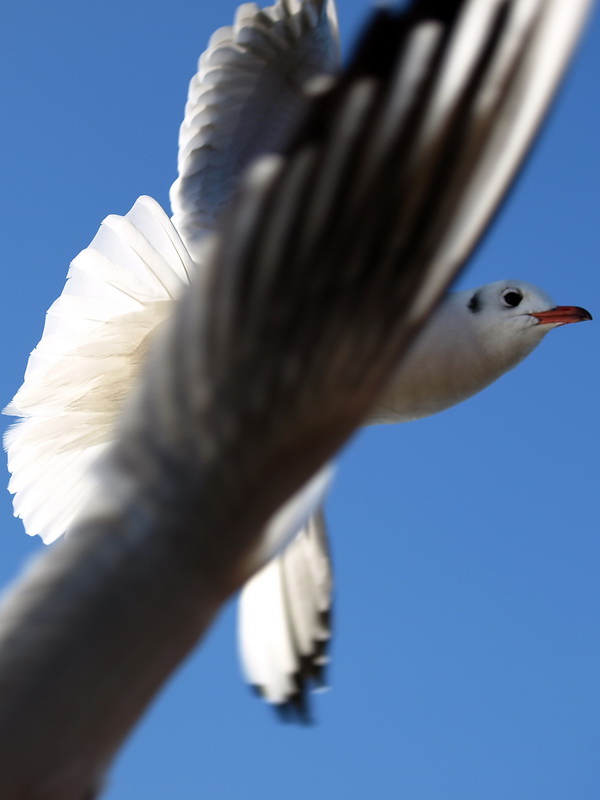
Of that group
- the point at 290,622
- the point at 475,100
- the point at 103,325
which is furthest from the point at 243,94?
the point at 475,100

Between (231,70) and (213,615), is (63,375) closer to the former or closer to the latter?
(231,70)

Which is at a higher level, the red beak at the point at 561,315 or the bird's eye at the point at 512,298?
the bird's eye at the point at 512,298

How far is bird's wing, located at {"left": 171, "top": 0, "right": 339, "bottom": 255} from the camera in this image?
7.95 feet

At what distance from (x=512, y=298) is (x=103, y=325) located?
1.01m

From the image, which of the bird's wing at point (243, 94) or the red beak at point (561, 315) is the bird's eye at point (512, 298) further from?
the bird's wing at point (243, 94)

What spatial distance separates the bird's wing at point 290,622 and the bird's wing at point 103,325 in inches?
20.9

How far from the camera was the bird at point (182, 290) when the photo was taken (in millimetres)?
2426

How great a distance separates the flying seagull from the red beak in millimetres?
1817

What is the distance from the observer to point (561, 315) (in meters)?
2.71

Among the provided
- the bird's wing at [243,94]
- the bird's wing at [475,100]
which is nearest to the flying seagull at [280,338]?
the bird's wing at [475,100]

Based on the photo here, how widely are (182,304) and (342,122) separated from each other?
0.20 meters

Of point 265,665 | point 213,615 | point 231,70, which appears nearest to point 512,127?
point 213,615

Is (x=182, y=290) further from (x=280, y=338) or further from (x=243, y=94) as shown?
(x=280, y=338)

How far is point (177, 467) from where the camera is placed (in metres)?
0.92
